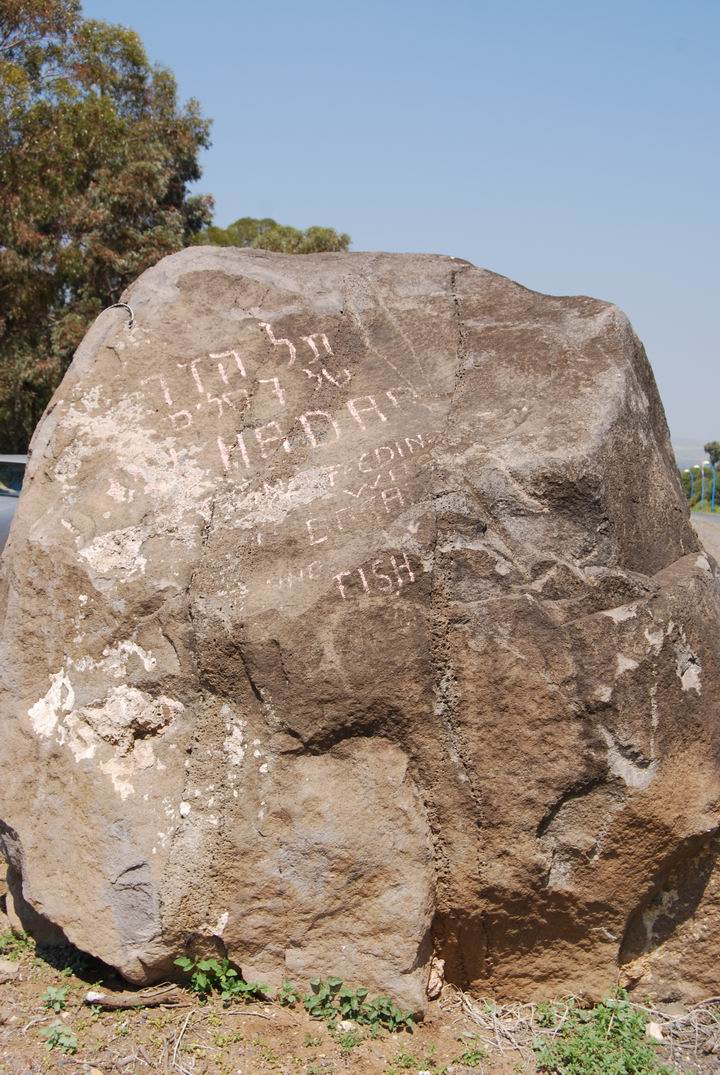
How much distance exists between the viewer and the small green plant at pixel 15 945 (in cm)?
362

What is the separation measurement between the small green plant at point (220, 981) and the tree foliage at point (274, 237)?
14.8m

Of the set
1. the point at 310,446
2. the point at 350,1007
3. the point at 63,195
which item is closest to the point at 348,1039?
the point at 350,1007

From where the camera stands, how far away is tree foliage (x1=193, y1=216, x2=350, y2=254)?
1827cm

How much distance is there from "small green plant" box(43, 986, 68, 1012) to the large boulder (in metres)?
0.20

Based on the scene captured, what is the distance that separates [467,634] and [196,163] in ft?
49.0

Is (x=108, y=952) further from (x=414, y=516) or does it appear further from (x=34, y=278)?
(x=34, y=278)

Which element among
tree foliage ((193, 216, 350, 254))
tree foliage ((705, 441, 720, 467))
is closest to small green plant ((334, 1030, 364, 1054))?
tree foliage ((193, 216, 350, 254))

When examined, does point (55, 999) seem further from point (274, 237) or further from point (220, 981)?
point (274, 237)

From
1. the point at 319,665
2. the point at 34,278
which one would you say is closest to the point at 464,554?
the point at 319,665

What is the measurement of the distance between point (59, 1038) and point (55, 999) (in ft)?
0.61

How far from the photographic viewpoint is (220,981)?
11.1 feet

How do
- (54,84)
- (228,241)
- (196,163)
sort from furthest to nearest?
(228,241), (196,163), (54,84)

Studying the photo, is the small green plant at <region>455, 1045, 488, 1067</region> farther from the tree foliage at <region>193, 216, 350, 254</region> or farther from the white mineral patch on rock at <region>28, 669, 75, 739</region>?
the tree foliage at <region>193, 216, 350, 254</region>

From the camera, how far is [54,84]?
1189cm
